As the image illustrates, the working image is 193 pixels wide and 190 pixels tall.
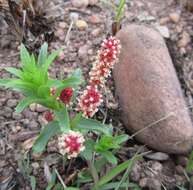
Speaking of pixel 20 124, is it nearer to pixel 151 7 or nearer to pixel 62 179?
pixel 62 179

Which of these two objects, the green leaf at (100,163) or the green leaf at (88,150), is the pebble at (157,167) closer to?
the green leaf at (100,163)

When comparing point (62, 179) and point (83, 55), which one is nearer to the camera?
point (62, 179)

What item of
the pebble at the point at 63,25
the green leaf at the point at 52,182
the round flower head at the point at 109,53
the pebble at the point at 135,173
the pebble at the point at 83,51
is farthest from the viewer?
the pebble at the point at 63,25

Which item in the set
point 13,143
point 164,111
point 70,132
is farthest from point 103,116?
point 70,132

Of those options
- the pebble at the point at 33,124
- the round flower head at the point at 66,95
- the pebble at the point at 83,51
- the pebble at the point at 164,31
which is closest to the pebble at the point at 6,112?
the pebble at the point at 33,124

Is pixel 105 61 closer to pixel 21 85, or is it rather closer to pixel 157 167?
pixel 21 85

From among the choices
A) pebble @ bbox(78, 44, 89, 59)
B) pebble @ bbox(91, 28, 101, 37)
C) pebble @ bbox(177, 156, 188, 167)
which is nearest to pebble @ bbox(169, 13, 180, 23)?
pebble @ bbox(91, 28, 101, 37)

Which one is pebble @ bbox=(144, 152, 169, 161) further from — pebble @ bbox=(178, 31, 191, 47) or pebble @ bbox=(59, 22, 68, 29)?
pebble @ bbox=(59, 22, 68, 29)
